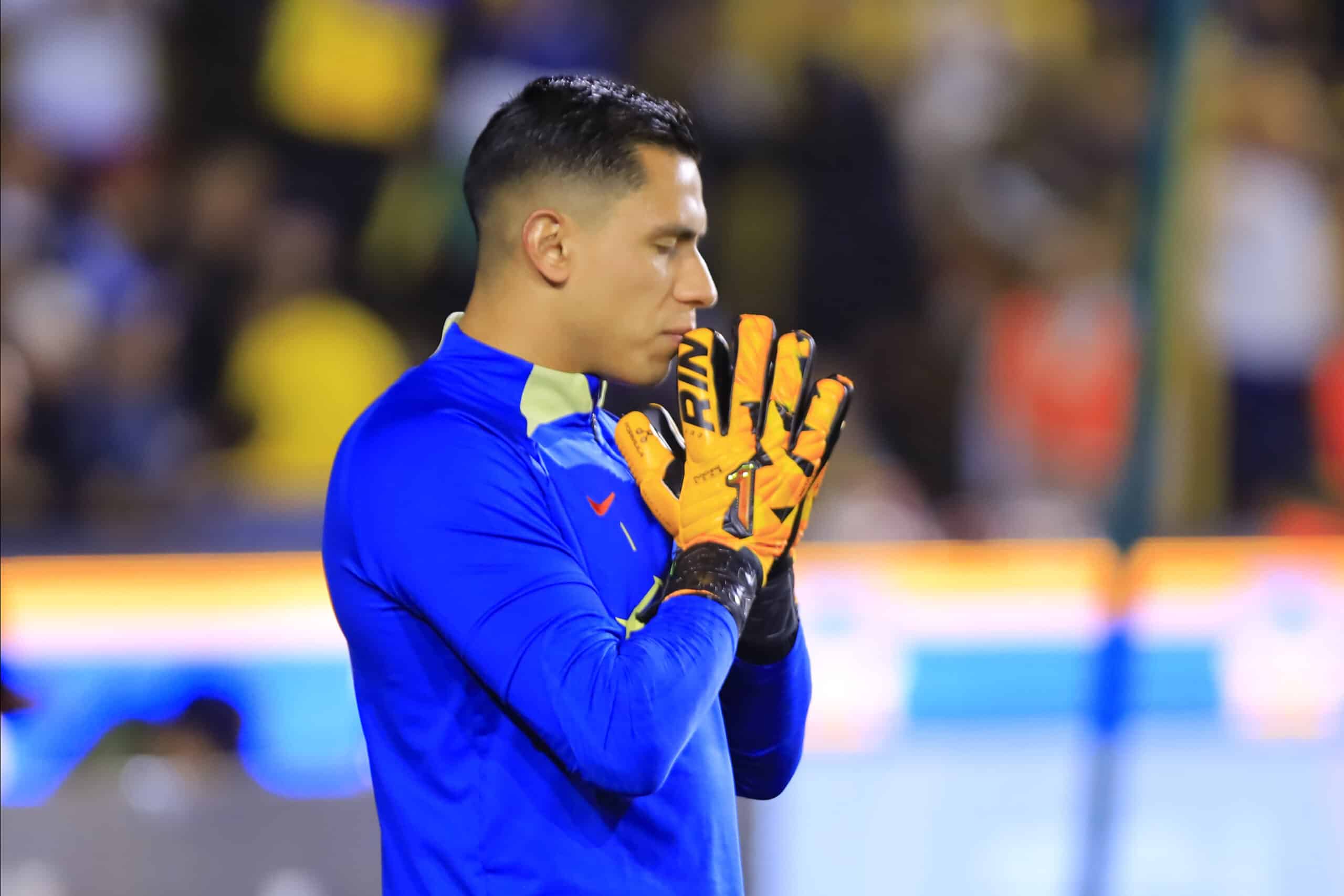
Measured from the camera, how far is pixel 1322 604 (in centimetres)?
366

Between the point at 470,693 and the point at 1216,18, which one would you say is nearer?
the point at 470,693

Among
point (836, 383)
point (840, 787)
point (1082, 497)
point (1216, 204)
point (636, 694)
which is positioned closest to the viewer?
point (636, 694)

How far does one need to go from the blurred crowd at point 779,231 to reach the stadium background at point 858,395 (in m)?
0.01

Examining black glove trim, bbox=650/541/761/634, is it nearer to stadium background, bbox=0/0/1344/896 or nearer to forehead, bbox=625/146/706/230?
forehead, bbox=625/146/706/230

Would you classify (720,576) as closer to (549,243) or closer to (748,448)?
(748,448)

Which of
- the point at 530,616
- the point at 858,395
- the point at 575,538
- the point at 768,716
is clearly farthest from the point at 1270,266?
the point at 530,616

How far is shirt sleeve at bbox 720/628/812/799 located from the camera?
171cm

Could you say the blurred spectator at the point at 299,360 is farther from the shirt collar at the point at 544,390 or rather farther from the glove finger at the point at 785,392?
the glove finger at the point at 785,392

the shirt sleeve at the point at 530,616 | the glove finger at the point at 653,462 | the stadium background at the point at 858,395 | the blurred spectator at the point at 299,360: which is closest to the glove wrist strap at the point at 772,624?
the glove finger at the point at 653,462

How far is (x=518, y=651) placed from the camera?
1.33m

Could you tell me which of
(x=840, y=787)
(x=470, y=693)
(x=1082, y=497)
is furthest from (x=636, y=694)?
(x=1082, y=497)

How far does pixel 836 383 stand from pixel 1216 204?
13.7ft

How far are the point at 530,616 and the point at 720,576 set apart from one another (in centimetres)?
20

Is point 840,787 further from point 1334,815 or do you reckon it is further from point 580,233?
point 580,233
